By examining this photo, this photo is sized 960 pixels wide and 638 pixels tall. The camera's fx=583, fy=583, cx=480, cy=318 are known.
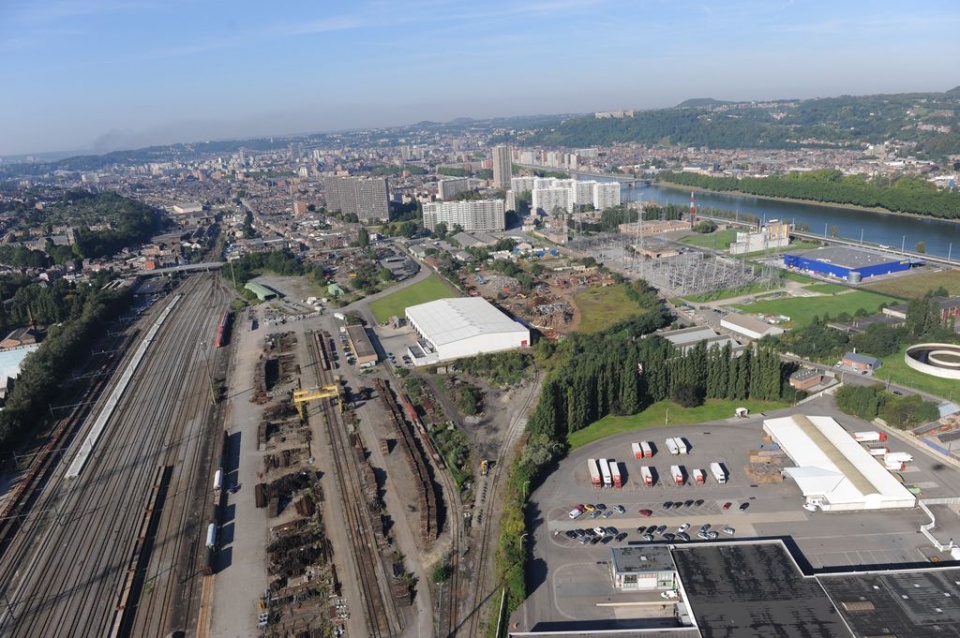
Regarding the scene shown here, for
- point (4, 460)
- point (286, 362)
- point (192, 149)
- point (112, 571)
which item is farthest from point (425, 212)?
point (192, 149)

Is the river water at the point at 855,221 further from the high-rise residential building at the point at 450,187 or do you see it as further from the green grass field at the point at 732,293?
the high-rise residential building at the point at 450,187

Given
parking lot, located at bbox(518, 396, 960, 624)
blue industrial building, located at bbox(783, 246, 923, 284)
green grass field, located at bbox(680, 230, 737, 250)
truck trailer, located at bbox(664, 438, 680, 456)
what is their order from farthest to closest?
1. green grass field, located at bbox(680, 230, 737, 250)
2. blue industrial building, located at bbox(783, 246, 923, 284)
3. truck trailer, located at bbox(664, 438, 680, 456)
4. parking lot, located at bbox(518, 396, 960, 624)

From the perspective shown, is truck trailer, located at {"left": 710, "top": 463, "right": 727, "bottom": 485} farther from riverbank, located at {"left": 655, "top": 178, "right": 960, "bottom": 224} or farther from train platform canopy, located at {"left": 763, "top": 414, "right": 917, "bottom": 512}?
riverbank, located at {"left": 655, "top": 178, "right": 960, "bottom": 224}

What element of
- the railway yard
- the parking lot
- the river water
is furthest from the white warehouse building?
the river water

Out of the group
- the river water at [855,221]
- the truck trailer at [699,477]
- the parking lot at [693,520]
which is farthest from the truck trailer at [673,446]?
the river water at [855,221]

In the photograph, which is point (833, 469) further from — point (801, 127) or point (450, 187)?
point (801, 127)

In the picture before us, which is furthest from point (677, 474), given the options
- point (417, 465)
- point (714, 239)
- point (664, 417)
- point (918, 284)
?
point (714, 239)

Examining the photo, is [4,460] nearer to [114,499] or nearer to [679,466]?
[114,499]
